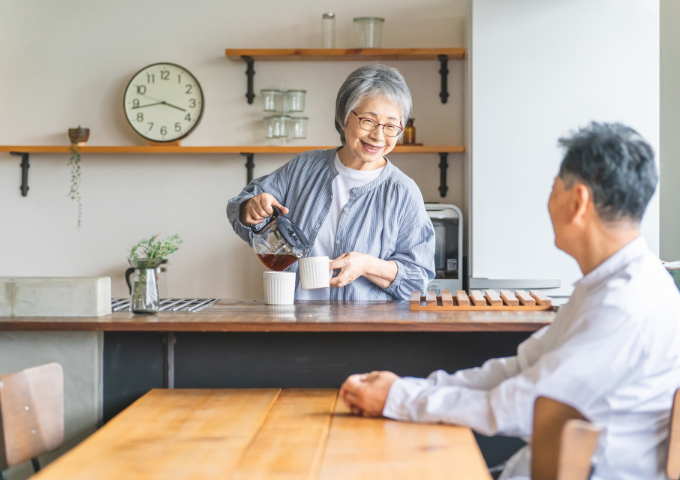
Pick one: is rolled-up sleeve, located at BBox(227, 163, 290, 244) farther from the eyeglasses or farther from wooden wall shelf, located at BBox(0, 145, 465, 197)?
wooden wall shelf, located at BBox(0, 145, 465, 197)

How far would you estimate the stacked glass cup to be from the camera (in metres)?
3.59

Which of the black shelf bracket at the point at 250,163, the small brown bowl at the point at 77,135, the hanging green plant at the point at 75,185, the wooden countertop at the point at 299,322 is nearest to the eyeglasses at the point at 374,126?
the wooden countertop at the point at 299,322

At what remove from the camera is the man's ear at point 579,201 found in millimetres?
1115

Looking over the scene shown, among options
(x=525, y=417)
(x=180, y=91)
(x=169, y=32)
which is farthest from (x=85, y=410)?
(x=169, y=32)

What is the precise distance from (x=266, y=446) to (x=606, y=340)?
592mm

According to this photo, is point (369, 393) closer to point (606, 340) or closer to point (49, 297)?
point (606, 340)

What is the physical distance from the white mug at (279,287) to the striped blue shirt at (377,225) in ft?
0.77

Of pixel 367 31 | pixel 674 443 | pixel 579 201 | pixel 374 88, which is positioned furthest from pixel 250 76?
pixel 674 443

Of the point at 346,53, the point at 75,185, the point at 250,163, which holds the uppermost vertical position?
the point at 346,53

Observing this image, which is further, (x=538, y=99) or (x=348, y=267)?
(x=538, y=99)

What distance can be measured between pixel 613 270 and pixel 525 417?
298 millimetres

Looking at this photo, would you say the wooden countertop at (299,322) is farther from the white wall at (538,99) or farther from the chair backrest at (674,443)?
the white wall at (538,99)

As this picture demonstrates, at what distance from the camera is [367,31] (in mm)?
3539

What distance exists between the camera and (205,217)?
379 centimetres
